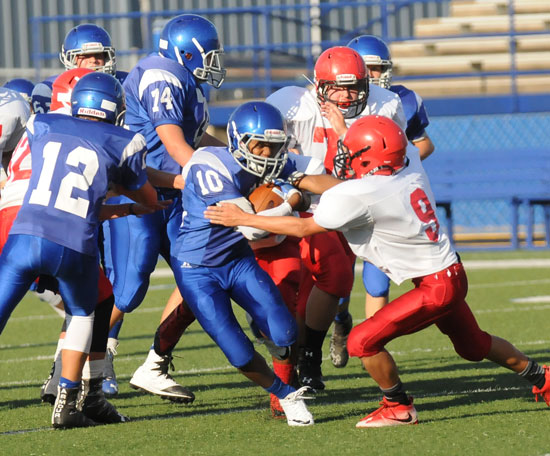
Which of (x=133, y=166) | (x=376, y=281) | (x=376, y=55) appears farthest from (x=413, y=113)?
(x=133, y=166)

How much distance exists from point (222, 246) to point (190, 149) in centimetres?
63

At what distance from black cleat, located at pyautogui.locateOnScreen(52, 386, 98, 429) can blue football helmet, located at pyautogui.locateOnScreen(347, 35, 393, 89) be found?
272 centimetres

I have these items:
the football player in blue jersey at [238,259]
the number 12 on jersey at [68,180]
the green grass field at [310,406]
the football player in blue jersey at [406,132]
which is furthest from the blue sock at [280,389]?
the football player in blue jersey at [406,132]

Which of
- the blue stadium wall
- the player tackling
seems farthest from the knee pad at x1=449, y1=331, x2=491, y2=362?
the blue stadium wall

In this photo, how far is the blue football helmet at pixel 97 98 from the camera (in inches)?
178

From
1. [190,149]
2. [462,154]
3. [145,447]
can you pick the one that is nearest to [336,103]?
[190,149]

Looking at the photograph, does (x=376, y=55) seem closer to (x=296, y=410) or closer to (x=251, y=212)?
(x=251, y=212)

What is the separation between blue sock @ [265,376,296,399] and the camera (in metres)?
4.50

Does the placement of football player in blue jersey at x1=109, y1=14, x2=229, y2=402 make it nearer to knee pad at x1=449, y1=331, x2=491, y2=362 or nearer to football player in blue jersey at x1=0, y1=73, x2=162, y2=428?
football player in blue jersey at x1=0, y1=73, x2=162, y2=428

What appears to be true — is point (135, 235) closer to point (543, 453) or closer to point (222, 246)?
point (222, 246)

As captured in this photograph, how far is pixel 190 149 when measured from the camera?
5.00 metres

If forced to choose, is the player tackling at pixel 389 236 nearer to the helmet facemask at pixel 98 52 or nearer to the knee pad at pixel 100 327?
the knee pad at pixel 100 327

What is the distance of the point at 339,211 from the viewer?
4301mm

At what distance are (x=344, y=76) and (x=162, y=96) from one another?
0.91 metres
